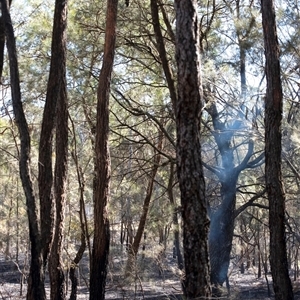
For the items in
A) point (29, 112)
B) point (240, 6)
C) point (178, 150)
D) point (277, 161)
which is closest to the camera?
point (178, 150)

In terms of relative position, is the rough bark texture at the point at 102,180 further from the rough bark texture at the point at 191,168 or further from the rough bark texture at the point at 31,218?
the rough bark texture at the point at 191,168

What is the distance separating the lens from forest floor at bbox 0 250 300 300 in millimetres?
11920

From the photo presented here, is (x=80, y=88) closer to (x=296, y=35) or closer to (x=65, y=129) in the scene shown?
(x=65, y=129)

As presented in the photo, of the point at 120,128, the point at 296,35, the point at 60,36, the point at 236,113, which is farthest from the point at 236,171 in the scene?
the point at 60,36

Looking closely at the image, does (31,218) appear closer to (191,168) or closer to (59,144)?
(191,168)

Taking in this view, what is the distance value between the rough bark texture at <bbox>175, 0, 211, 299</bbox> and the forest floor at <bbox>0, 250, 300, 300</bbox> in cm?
148

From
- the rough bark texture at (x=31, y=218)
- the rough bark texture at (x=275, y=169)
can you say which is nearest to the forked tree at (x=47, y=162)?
the rough bark texture at (x=31, y=218)

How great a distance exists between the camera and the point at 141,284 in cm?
1188

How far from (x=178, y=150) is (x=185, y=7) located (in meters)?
1.57

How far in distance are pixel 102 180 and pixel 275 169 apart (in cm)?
300

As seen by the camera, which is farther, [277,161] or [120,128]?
[120,128]

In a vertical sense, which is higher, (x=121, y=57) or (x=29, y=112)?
(x=121, y=57)

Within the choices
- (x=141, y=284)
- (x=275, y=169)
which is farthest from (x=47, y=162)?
(x=141, y=284)

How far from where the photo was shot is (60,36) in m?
6.97
